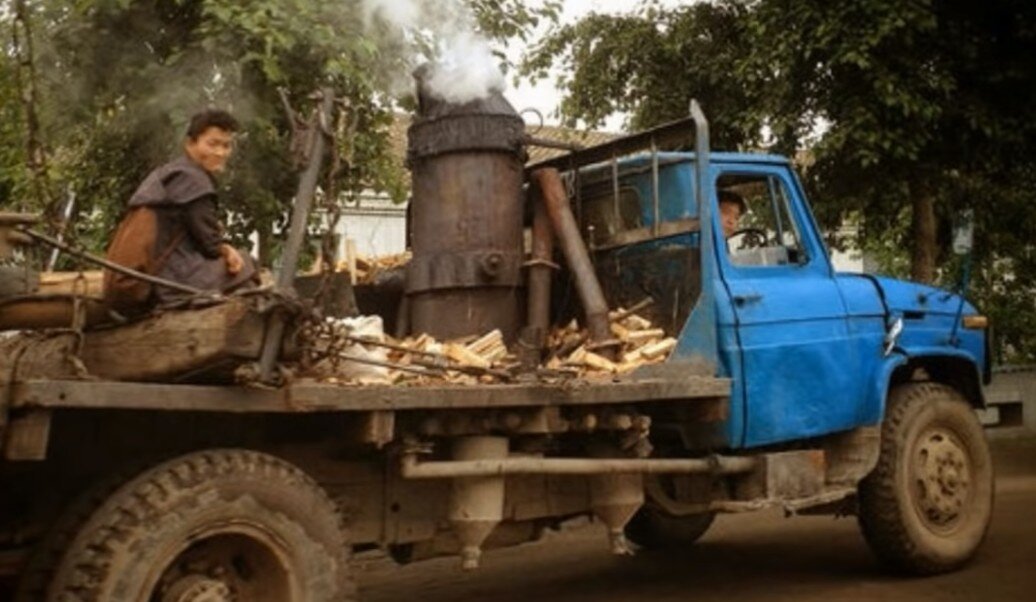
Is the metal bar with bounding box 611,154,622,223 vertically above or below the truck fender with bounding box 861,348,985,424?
above

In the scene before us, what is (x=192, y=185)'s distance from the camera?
4.33m

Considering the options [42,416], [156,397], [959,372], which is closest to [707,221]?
[959,372]

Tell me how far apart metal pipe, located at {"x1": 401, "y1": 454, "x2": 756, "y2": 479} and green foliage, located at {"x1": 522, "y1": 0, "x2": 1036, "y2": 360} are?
4.83 metres

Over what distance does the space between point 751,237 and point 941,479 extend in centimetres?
188

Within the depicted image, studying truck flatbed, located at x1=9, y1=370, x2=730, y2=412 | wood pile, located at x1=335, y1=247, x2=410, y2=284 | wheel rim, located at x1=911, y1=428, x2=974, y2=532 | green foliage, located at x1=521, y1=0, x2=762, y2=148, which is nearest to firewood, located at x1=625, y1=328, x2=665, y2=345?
truck flatbed, located at x1=9, y1=370, x2=730, y2=412

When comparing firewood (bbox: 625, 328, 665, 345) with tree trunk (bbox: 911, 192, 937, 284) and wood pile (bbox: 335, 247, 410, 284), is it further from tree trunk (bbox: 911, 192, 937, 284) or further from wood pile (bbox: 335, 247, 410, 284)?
tree trunk (bbox: 911, 192, 937, 284)

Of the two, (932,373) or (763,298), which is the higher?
(763,298)

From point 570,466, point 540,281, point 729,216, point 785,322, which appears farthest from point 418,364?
point 729,216

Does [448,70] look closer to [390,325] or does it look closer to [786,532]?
[390,325]

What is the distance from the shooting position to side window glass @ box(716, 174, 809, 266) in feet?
20.9

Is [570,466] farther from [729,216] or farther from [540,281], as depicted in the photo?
[729,216]

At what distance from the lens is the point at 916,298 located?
689cm

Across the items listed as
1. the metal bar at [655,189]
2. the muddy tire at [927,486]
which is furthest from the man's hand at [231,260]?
the muddy tire at [927,486]

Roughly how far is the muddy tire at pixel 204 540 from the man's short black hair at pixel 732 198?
3.17 metres
